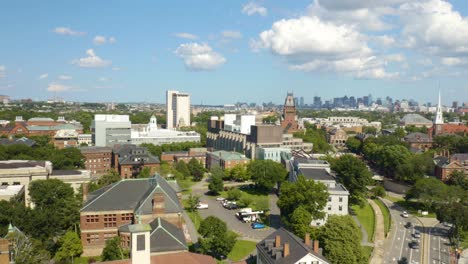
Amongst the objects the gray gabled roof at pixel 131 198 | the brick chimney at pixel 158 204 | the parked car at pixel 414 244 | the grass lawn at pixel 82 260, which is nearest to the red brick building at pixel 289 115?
the parked car at pixel 414 244

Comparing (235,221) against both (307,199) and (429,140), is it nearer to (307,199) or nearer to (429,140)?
(307,199)

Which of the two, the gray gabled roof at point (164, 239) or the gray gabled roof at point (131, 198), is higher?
the gray gabled roof at point (131, 198)

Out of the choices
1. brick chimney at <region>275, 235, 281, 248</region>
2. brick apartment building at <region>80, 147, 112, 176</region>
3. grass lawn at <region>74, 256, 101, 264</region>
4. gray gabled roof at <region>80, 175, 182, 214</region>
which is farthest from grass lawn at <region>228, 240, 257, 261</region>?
brick apartment building at <region>80, 147, 112, 176</region>

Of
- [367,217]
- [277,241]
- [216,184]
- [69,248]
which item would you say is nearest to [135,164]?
[216,184]

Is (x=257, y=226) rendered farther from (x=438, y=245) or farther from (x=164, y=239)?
(x=438, y=245)

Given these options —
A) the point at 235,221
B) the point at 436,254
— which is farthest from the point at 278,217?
the point at 436,254

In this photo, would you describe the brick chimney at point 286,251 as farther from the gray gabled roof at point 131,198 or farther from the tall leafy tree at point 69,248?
the tall leafy tree at point 69,248
